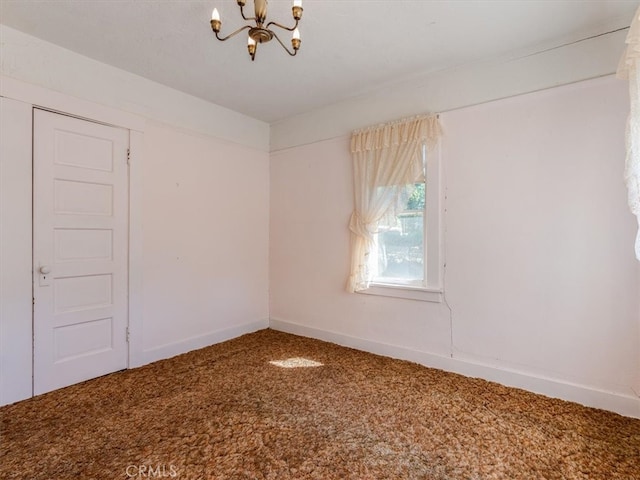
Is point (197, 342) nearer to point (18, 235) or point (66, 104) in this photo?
point (18, 235)

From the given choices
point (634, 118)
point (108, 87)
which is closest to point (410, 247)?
point (634, 118)

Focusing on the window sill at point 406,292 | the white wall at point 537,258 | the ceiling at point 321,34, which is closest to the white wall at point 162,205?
the ceiling at point 321,34

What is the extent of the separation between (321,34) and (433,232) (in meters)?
1.94

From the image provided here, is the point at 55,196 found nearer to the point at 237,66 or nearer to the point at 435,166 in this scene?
the point at 237,66

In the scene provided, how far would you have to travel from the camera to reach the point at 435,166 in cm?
319

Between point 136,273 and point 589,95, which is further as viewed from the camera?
point 136,273

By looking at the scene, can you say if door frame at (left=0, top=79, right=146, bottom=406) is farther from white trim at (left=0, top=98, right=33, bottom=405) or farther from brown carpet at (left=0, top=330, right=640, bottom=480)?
brown carpet at (left=0, top=330, right=640, bottom=480)

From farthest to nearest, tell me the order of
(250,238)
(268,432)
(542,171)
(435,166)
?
(250,238), (435,166), (542,171), (268,432)

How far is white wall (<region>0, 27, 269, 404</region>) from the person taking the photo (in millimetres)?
2539

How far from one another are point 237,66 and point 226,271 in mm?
2237

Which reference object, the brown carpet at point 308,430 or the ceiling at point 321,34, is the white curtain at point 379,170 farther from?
the brown carpet at point 308,430

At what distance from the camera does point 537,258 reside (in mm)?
2721

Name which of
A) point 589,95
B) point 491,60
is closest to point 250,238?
point 491,60

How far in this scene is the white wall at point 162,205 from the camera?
2539mm
